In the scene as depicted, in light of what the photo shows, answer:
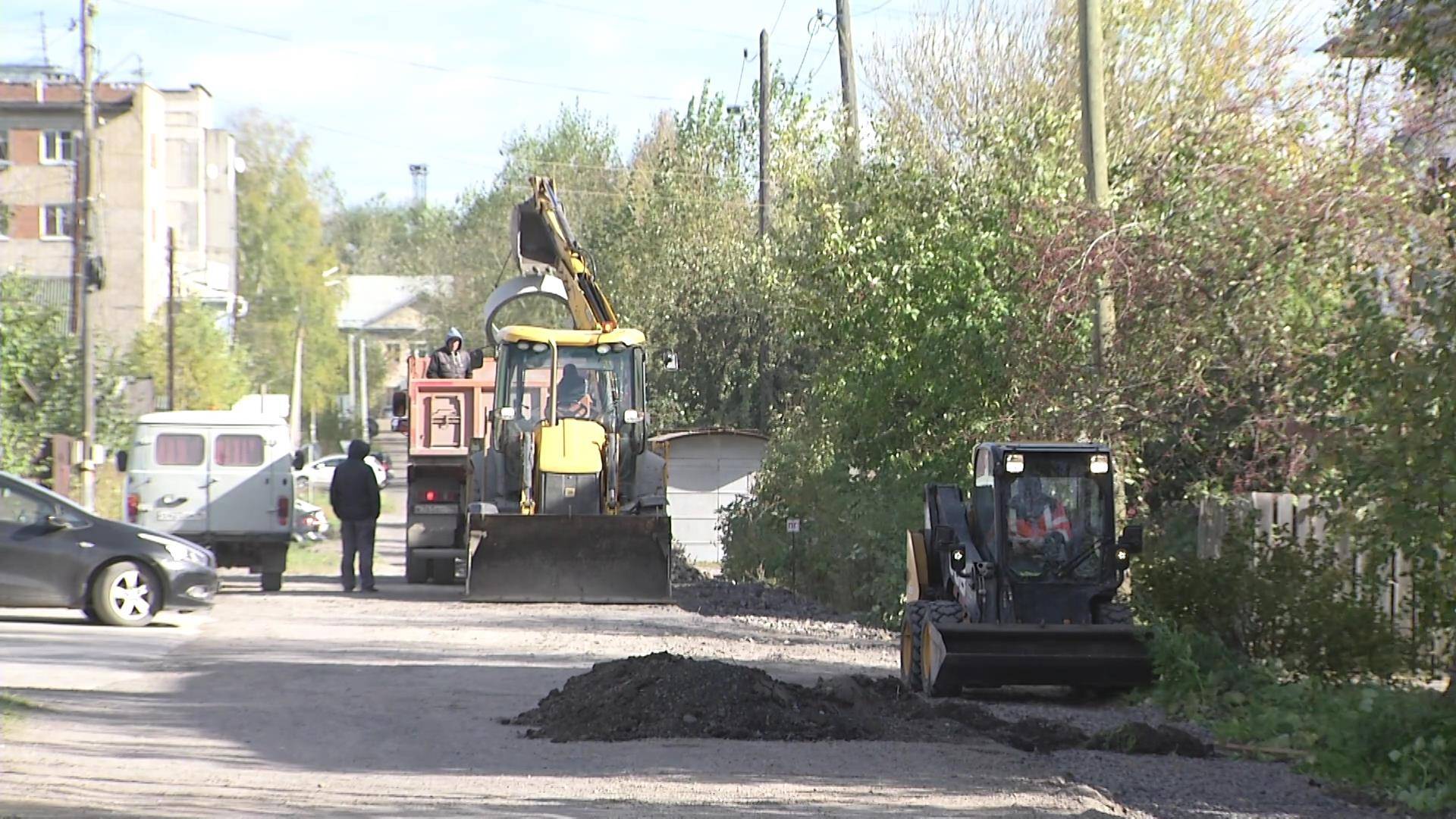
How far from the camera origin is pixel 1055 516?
14.9 m

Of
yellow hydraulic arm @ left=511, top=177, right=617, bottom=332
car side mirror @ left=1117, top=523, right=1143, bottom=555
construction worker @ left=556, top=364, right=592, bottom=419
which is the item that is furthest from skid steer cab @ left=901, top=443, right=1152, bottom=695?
yellow hydraulic arm @ left=511, top=177, right=617, bottom=332

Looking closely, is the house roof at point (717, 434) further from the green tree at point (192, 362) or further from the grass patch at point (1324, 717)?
the green tree at point (192, 362)

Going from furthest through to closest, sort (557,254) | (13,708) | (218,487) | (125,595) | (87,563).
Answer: (557,254) → (218,487) → (125,595) → (87,563) → (13,708)

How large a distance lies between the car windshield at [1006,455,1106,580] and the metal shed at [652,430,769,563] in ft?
67.5

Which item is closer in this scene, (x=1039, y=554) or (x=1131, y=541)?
(x=1131, y=541)

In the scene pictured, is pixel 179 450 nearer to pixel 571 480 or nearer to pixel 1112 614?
pixel 571 480

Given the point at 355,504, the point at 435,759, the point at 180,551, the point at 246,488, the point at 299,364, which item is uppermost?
the point at 299,364

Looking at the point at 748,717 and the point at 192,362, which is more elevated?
the point at 192,362

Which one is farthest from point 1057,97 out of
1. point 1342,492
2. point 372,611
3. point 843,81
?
point 1342,492

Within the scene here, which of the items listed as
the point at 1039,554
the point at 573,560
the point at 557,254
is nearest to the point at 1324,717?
the point at 1039,554

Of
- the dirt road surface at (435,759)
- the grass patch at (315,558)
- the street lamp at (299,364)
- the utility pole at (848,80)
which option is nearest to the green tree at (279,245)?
the street lamp at (299,364)

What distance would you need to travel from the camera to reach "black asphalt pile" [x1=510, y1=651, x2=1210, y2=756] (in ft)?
39.4

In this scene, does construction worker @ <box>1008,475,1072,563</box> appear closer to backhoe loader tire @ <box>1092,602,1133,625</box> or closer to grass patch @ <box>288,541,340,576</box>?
backhoe loader tire @ <box>1092,602,1133,625</box>

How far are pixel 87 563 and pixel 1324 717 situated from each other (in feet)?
43.6
